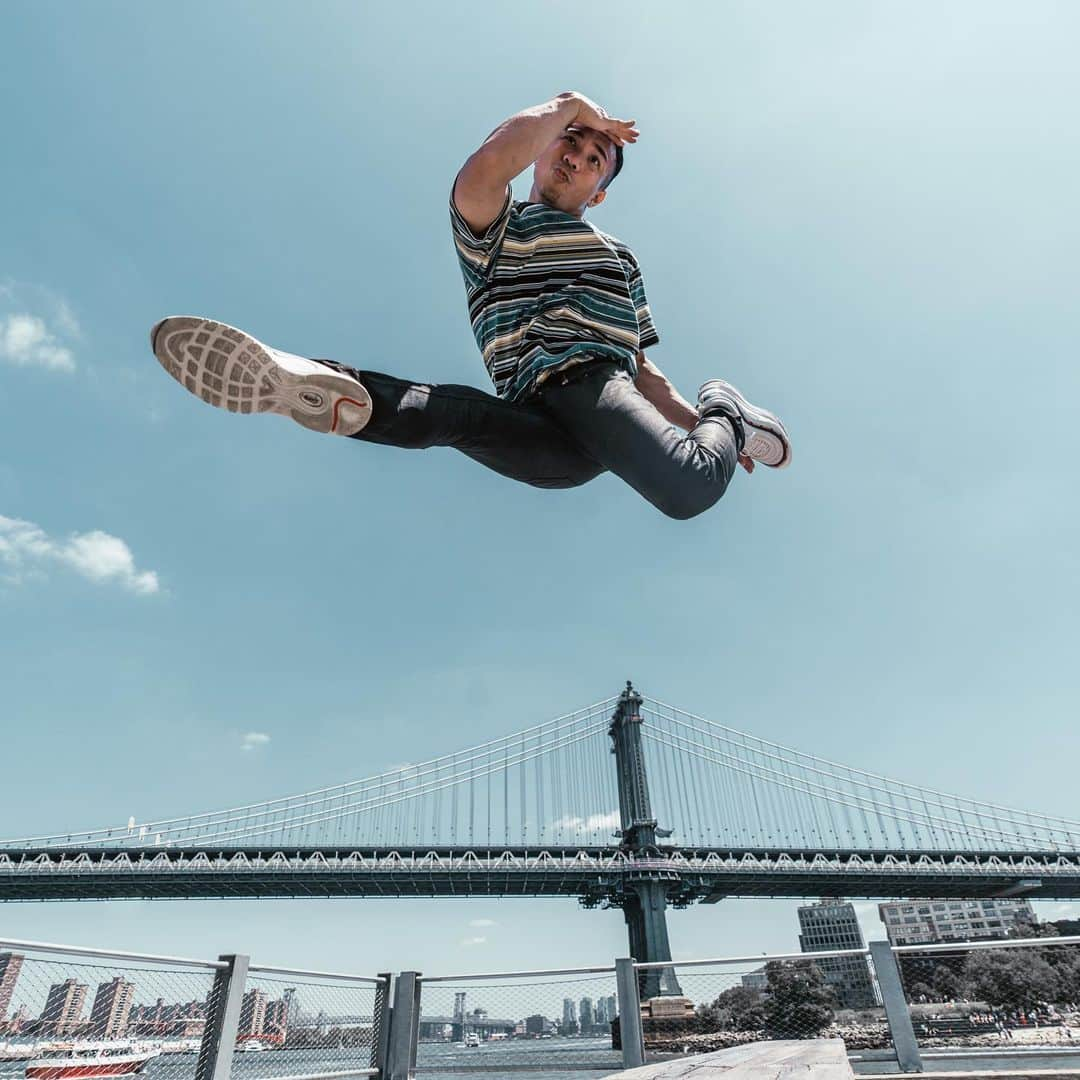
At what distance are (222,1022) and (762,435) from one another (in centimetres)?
249

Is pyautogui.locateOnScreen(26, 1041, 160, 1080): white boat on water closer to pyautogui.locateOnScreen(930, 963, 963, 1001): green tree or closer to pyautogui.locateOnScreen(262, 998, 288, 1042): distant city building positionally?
pyautogui.locateOnScreen(262, 998, 288, 1042): distant city building

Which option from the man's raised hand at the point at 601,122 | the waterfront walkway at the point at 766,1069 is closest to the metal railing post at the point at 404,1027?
the waterfront walkway at the point at 766,1069

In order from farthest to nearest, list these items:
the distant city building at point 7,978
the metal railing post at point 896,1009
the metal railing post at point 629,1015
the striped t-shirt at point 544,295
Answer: the metal railing post at point 629,1015
the metal railing post at point 896,1009
the distant city building at point 7,978
the striped t-shirt at point 544,295

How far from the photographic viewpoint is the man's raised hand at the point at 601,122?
1682 mm

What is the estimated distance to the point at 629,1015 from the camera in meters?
3.36

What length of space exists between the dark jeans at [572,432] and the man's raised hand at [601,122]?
0.55 metres

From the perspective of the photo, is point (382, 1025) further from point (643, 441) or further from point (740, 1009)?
point (643, 441)

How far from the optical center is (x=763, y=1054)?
169cm

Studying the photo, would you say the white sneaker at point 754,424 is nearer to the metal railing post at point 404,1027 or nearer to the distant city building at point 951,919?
the metal railing post at point 404,1027

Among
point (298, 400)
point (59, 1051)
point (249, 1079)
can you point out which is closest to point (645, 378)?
point (298, 400)

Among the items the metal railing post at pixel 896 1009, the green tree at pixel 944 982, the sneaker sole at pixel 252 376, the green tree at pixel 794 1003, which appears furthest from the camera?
the green tree at pixel 944 982

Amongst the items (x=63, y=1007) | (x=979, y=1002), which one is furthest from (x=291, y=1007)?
(x=979, y=1002)

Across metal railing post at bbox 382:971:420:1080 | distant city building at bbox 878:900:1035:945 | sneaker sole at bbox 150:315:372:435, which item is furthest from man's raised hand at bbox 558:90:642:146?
distant city building at bbox 878:900:1035:945

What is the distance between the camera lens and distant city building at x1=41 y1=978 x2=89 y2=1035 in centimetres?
200
